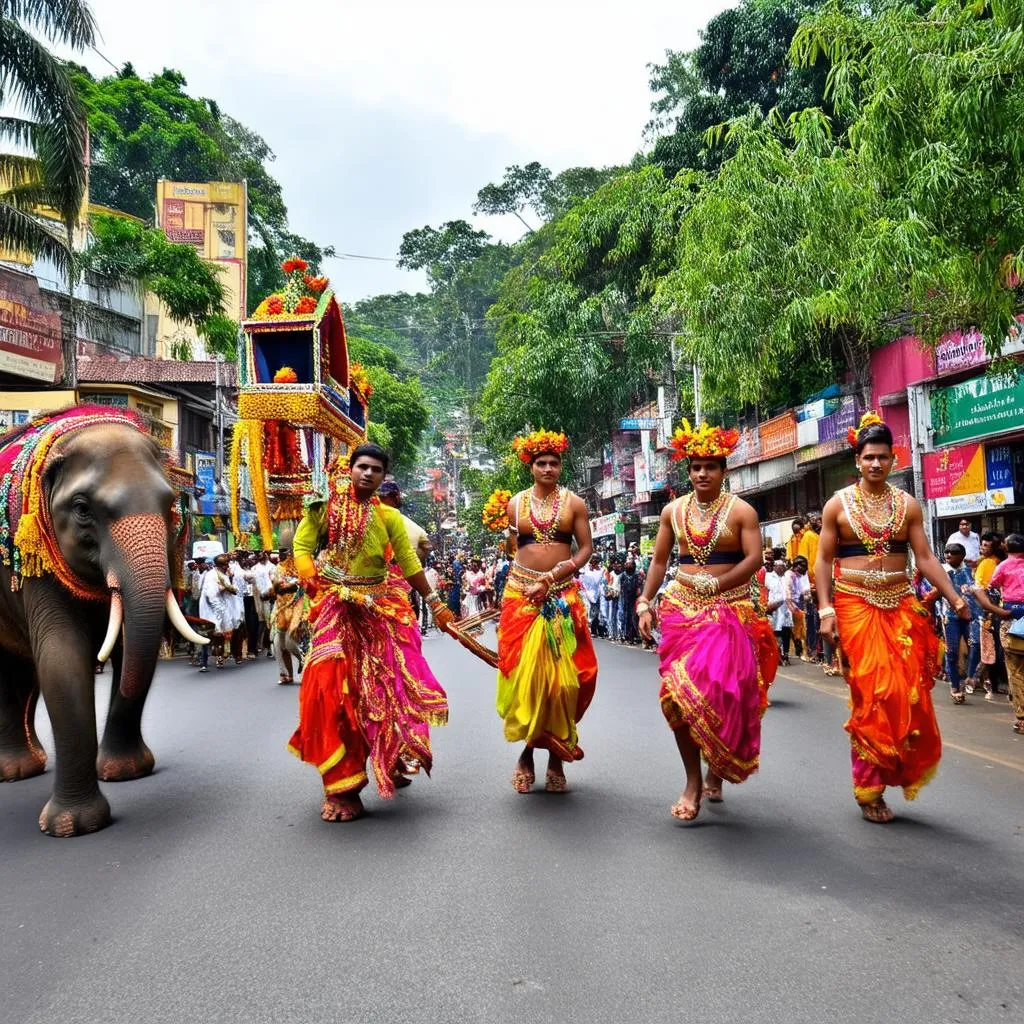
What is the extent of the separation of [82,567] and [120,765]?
172 centimetres

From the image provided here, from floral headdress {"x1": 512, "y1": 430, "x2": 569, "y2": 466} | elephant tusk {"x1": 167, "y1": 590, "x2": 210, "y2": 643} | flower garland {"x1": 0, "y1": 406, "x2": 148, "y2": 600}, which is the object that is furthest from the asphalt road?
floral headdress {"x1": 512, "y1": 430, "x2": 569, "y2": 466}

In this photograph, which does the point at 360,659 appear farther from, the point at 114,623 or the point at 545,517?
the point at 545,517

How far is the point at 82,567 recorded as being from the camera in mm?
5539

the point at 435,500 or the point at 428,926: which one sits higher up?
the point at 435,500

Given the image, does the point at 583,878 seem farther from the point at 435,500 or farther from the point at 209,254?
the point at 435,500

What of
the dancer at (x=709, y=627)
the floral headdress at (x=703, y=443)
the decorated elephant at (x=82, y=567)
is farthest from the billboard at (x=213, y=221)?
the dancer at (x=709, y=627)

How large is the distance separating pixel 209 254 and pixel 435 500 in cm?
3897

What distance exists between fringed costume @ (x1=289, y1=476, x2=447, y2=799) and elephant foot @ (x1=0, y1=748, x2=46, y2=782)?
2.21m

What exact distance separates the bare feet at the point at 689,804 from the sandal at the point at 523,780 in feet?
3.23

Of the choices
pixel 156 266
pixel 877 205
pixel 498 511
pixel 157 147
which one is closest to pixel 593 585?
pixel 877 205

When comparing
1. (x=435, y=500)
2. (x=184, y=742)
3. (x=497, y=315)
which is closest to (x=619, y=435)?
(x=497, y=315)

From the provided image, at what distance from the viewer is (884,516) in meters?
5.52

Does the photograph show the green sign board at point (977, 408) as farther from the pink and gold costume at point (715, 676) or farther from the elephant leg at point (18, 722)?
the elephant leg at point (18, 722)

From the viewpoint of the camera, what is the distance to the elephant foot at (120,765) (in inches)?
260
